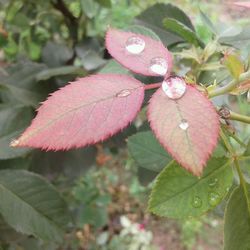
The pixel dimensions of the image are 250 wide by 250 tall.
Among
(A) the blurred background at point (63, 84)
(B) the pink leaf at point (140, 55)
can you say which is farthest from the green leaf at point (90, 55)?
(B) the pink leaf at point (140, 55)

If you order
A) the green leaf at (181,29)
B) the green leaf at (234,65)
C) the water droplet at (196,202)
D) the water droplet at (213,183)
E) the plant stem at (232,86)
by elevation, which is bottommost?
the water droplet at (196,202)

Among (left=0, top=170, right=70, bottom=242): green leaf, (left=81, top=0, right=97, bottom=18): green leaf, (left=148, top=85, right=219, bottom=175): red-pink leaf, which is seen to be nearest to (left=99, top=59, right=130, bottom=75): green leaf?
(left=0, top=170, right=70, bottom=242): green leaf

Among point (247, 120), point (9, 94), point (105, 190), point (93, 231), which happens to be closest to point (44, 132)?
point (247, 120)

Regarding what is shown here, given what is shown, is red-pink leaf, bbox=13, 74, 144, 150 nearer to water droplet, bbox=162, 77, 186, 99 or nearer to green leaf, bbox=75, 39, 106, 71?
water droplet, bbox=162, 77, 186, 99

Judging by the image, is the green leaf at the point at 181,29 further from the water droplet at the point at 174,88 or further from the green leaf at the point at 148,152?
the water droplet at the point at 174,88

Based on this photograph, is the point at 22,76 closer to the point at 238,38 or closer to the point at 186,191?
the point at 238,38

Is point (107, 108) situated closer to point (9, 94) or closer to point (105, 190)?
point (9, 94)

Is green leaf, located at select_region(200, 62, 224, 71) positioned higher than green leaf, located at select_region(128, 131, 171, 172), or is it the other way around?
green leaf, located at select_region(200, 62, 224, 71)
